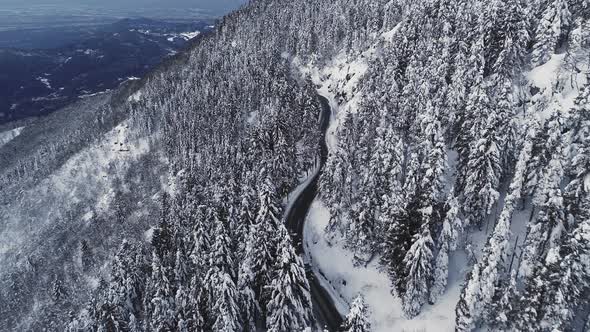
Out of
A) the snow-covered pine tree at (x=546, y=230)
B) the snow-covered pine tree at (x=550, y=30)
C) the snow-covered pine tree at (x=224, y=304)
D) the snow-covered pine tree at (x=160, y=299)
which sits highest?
the snow-covered pine tree at (x=550, y=30)

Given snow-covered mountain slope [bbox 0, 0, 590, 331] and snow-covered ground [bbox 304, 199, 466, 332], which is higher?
snow-covered mountain slope [bbox 0, 0, 590, 331]

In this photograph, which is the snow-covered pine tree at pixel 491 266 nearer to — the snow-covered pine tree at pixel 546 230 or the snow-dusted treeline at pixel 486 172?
the snow-dusted treeline at pixel 486 172

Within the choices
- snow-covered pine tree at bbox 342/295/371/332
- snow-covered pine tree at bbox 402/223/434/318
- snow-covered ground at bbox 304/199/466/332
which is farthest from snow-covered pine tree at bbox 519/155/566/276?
snow-covered pine tree at bbox 342/295/371/332

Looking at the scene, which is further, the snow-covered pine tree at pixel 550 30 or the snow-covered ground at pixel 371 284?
the snow-covered pine tree at pixel 550 30

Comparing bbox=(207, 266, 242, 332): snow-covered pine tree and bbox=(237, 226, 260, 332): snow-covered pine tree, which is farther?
bbox=(237, 226, 260, 332): snow-covered pine tree

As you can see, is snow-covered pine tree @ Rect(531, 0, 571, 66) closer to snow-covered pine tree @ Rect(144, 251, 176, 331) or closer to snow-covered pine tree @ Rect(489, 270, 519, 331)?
snow-covered pine tree @ Rect(489, 270, 519, 331)

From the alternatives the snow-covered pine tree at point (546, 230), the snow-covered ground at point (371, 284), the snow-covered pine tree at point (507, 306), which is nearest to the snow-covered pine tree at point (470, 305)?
the snow-covered pine tree at point (507, 306)

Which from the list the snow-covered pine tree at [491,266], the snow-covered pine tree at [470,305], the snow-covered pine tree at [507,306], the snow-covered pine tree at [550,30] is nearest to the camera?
the snow-covered pine tree at [507,306]

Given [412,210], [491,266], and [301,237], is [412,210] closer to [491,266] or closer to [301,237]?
[491,266]

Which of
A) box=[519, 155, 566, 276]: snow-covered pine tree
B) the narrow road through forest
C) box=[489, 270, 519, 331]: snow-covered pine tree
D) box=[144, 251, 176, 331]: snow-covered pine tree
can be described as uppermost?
box=[519, 155, 566, 276]: snow-covered pine tree
